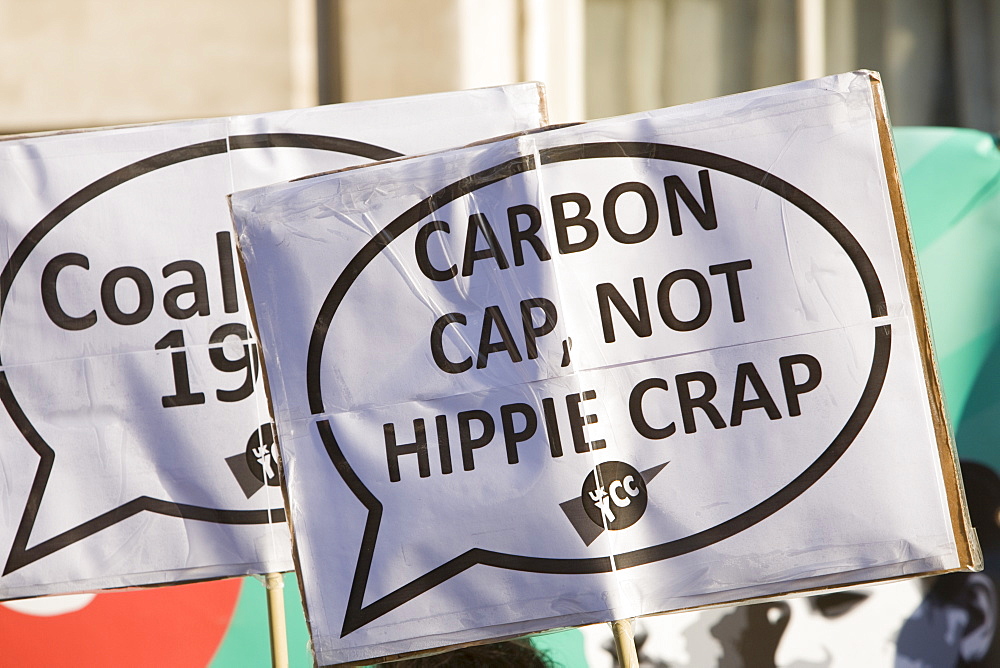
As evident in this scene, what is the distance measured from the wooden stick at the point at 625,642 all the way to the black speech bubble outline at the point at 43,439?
2.43 feet

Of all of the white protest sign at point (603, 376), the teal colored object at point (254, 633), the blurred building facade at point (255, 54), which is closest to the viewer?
the white protest sign at point (603, 376)

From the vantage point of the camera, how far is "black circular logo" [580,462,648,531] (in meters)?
1.76

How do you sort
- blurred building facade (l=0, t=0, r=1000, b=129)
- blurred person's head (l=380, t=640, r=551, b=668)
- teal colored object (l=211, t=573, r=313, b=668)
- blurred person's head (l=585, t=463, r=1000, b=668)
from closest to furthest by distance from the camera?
blurred person's head (l=380, t=640, r=551, b=668)
blurred person's head (l=585, t=463, r=1000, b=668)
teal colored object (l=211, t=573, r=313, b=668)
blurred building facade (l=0, t=0, r=1000, b=129)

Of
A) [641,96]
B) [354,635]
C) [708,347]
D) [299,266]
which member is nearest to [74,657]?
[354,635]

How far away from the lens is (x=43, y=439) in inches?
83.4

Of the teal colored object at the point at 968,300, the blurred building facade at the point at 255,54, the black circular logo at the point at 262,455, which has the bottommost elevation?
the black circular logo at the point at 262,455

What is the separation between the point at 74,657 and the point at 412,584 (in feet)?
4.16

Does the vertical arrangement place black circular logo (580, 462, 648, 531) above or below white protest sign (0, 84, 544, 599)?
below

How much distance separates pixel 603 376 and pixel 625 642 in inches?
17.2

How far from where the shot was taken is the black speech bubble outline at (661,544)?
5.73 ft

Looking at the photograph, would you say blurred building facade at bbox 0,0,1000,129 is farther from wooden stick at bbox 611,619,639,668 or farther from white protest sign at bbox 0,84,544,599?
wooden stick at bbox 611,619,639,668

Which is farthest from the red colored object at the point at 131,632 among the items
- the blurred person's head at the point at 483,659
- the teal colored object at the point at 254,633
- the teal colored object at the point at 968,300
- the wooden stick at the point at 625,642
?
the teal colored object at the point at 968,300

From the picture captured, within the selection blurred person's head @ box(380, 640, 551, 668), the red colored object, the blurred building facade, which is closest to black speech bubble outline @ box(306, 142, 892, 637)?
blurred person's head @ box(380, 640, 551, 668)

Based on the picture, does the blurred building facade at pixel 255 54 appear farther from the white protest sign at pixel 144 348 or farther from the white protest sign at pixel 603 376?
the white protest sign at pixel 603 376
